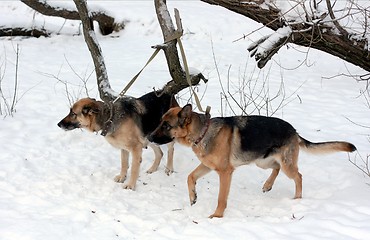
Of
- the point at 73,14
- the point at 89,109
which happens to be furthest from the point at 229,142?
the point at 73,14

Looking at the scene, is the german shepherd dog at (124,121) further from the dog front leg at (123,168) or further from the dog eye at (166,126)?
the dog eye at (166,126)

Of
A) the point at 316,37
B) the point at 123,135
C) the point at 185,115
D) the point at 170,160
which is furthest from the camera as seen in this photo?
the point at 170,160

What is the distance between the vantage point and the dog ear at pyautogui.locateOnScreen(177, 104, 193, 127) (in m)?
5.43

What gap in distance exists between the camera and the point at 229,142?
5.67 meters

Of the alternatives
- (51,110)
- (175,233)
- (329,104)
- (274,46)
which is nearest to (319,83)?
(329,104)

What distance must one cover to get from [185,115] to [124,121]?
1.22 metres

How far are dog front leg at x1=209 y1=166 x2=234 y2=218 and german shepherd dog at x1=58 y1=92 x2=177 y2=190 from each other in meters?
1.36

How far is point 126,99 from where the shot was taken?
6699 mm

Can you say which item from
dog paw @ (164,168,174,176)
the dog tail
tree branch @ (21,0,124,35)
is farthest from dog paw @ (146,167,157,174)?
tree branch @ (21,0,124,35)

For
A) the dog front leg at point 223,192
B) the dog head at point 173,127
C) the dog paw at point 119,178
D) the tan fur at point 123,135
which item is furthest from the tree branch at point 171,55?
the dog front leg at point 223,192

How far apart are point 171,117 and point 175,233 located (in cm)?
143

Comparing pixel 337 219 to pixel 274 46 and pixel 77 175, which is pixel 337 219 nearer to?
pixel 274 46

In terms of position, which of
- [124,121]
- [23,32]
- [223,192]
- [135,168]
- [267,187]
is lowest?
[23,32]

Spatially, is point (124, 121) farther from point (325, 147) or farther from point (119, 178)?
point (325, 147)
